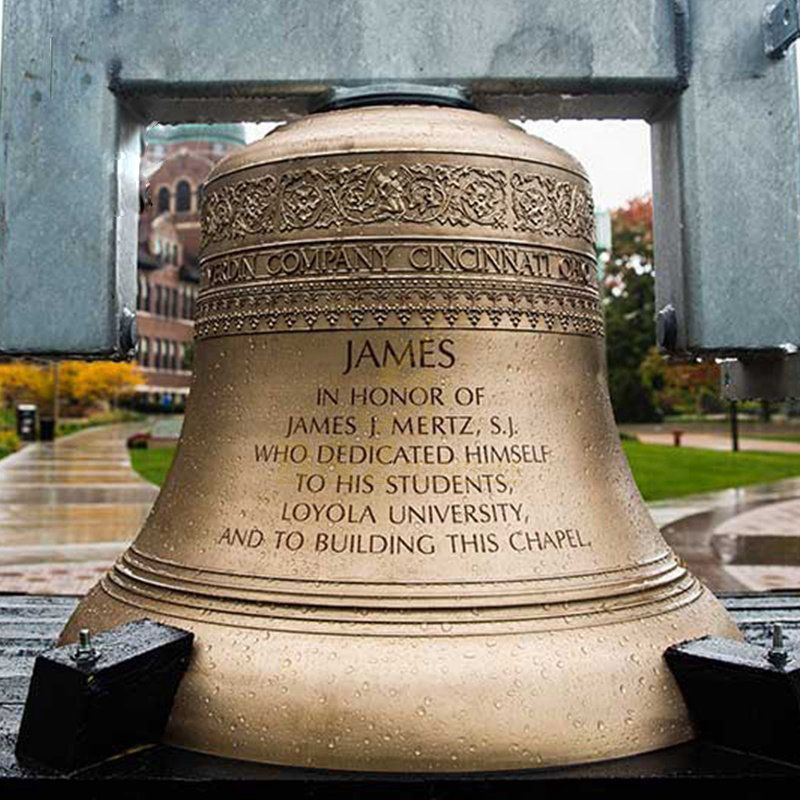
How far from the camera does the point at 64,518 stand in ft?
40.8

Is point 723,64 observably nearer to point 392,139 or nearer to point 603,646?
point 392,139

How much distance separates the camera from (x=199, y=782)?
77.7 inches

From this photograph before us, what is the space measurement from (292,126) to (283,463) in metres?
0.90

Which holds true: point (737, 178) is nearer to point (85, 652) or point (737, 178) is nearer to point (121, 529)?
point (85, 652)

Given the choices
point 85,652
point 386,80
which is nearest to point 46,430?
point 386,80

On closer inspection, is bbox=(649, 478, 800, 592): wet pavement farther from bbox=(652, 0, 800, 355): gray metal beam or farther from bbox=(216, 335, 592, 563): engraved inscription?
bbox=(216, 335, 592, 563): engraved inscription

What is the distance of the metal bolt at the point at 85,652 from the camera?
6.70 feet

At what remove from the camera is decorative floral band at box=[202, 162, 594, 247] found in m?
2.47

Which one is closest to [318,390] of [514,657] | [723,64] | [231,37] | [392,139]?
[392,139]

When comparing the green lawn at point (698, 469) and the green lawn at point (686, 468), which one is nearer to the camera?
the green lawn at point (698, 469)

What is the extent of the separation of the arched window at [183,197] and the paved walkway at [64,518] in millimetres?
45161

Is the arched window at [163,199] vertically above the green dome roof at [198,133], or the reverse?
the arched window at [163,199]

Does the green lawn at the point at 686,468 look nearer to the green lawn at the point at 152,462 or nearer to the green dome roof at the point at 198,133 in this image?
the green lawn at the point at 152,462

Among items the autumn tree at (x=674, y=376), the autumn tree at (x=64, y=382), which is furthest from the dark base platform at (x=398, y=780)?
the autumn tree at (x=64, y=382)
